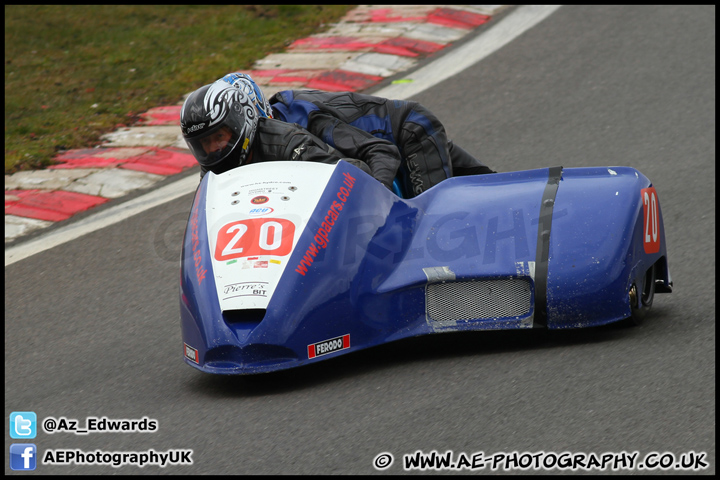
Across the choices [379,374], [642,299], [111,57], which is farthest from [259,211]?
[111,57]

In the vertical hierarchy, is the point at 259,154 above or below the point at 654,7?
below

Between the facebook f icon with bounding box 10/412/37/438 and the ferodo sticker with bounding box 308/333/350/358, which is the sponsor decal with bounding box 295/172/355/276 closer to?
the ferodo sticker with bounding box 308/333/350/358

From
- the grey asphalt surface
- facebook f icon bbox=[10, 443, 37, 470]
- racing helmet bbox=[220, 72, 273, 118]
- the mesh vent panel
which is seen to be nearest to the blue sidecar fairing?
the mesh vent panel

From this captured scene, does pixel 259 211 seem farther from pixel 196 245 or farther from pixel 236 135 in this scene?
pixel 236 135

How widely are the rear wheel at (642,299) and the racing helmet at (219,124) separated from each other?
180 cm

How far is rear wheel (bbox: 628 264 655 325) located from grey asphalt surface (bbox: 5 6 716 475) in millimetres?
69

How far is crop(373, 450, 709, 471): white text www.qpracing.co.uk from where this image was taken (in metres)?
2.85

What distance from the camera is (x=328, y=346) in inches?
144

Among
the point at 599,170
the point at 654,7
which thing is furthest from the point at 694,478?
the point at 654,7

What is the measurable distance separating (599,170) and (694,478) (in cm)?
174

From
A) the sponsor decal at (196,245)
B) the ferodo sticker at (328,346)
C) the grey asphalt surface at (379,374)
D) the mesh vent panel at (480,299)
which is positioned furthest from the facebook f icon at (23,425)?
the mesh vent panel at (480,299)

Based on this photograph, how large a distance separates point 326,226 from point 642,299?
4.58ft

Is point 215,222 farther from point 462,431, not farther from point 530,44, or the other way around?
point 530,44

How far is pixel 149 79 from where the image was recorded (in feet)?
27.8
